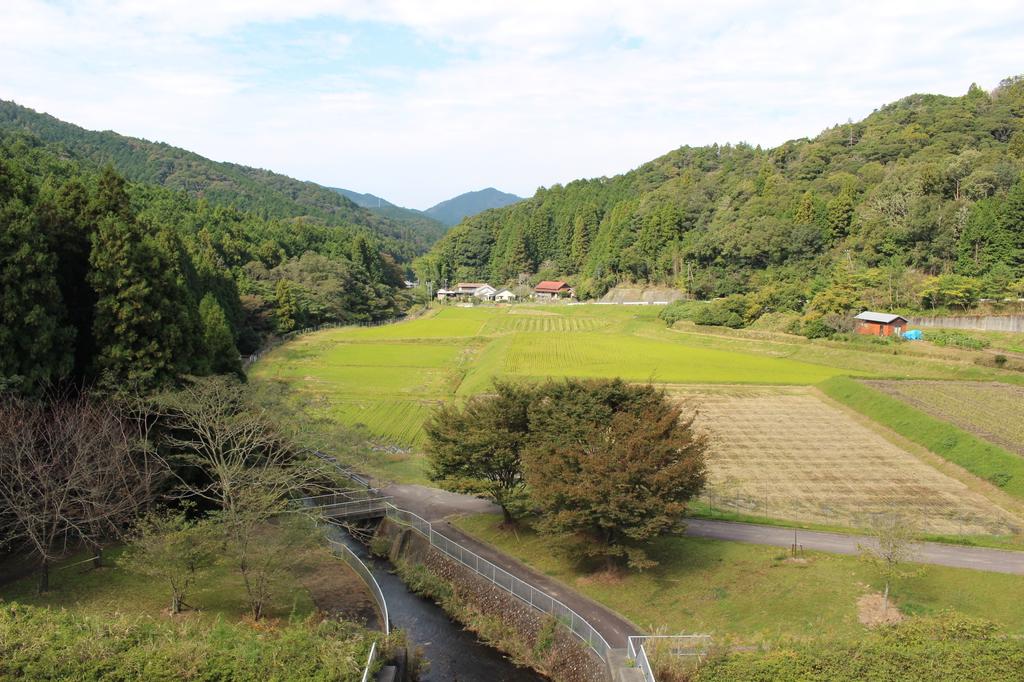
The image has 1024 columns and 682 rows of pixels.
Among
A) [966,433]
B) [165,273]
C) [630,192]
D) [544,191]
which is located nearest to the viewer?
[165,273]

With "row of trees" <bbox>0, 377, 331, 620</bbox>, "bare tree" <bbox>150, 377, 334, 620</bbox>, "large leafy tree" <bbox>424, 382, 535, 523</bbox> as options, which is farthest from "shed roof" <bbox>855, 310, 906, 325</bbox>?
"row of trees" <bbox>0, 377, 331, 620</bbox>

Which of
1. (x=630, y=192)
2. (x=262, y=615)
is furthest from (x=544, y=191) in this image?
(x=262, y=615)

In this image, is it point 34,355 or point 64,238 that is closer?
point 34,355

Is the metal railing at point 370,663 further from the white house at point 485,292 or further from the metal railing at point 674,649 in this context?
the white house at point 485,292

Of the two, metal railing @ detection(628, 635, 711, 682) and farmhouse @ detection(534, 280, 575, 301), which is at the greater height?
farmhouse @ detection(534, 280, 575, 301)

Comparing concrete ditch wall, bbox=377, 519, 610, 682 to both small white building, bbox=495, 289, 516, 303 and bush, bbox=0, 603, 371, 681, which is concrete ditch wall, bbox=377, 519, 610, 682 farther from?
small white building, bbox=495, 289, 516, 303

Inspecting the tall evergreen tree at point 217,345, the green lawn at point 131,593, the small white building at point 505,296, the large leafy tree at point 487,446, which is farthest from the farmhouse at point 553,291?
the green lawn at point 131,593

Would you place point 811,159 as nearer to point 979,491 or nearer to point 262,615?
point 979,491
